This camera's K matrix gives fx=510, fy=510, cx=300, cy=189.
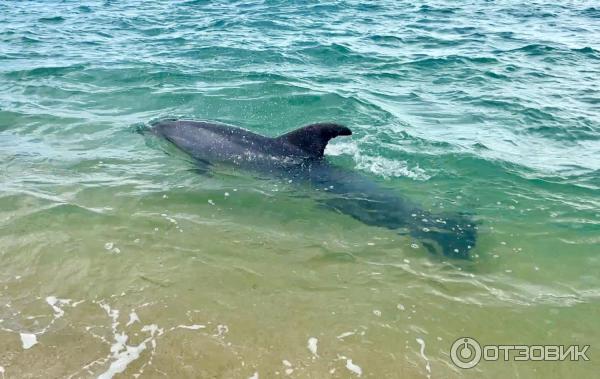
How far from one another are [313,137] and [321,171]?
26.2 inches

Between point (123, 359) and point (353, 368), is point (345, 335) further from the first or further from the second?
point (123, 359)

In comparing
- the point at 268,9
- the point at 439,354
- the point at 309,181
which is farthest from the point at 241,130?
the point at 268,9

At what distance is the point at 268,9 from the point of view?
86.3 ft

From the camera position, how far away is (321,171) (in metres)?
9.28

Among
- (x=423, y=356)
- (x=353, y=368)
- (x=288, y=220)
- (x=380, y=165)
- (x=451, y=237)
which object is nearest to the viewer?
(x=353, y=368)

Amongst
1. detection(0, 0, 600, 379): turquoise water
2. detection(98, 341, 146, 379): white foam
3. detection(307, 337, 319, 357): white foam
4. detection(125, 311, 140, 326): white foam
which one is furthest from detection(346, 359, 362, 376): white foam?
detection(125, 311, 140, 326): white foam

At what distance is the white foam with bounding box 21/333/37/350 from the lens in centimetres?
534

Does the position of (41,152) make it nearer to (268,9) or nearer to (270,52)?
(270,52)

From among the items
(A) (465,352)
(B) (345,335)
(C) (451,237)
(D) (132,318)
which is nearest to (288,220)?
(C) (451,237)

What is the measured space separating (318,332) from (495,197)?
15.5ft

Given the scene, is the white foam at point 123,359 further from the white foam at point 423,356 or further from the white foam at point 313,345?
the white foam at point 423,356

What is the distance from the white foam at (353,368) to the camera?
→ 5.12m

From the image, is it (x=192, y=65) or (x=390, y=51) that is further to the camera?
(x=390, y=51)

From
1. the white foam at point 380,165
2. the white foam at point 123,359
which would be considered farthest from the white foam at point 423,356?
the white foam at point 380,165
